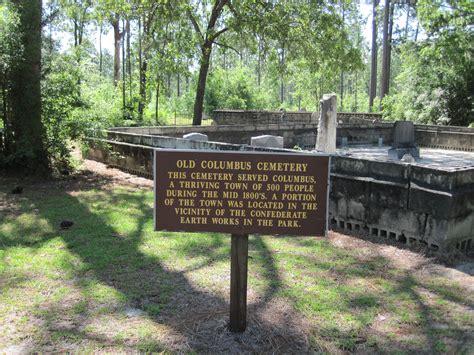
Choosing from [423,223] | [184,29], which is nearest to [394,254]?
[423,223]

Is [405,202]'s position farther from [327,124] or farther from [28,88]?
[28,88]

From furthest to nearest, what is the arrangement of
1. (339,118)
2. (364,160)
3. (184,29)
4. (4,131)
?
(339,118) → (184,29) → (4,131) → (364,160)

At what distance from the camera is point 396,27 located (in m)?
39.8

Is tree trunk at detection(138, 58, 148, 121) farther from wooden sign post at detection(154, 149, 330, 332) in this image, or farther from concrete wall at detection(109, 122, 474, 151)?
wooden sign post at detection(154, 149, 330, 332)

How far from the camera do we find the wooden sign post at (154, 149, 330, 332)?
155 inches

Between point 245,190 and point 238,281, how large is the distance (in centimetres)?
89

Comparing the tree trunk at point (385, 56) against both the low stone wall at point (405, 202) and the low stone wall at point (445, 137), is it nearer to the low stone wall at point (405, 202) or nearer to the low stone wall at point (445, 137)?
the low stone wall at point (445, 137)

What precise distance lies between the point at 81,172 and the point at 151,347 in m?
9.03

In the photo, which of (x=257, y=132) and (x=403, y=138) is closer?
(x=403, y=138)

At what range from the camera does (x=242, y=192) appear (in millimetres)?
3963

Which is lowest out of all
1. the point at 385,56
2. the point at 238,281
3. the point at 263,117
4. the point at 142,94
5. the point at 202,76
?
the point at 238,281

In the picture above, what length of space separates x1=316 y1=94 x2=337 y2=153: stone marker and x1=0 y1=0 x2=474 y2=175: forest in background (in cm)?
510

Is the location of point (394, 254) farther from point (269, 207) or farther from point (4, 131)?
point (4, 131)

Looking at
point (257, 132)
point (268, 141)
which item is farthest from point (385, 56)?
point (268, 141)
